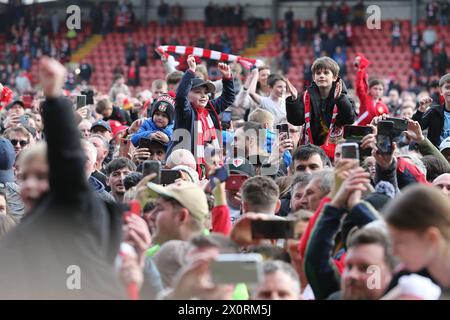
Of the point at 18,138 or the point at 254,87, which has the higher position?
the point at 254,87

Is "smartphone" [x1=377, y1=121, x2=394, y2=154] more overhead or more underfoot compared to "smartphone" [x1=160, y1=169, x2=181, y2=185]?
more overhead

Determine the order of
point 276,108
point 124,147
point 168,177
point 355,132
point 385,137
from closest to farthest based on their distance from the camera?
point 385,137
point 168,177
point 355,132
point 124,147
point 276,108

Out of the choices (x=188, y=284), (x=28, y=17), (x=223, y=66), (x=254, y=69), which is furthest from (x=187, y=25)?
(x=188, y=284)

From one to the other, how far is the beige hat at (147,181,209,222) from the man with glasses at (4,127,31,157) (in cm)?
424

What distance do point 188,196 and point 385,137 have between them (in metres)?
1.26

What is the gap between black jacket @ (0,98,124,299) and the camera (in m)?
3.41

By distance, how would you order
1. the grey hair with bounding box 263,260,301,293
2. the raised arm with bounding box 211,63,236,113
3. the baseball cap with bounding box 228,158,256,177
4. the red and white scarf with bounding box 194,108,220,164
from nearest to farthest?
the grey hair with bounding box 263,260,301,293, the baseball cap with bounding box 228,158,256,177, the red and white scarf with bounding box 194,108,220,164, the raised arm with bounding box 211,63,236,113

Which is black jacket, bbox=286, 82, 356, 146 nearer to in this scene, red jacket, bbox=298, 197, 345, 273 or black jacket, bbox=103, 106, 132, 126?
red jacket, bbox=298, 197, 345, 273

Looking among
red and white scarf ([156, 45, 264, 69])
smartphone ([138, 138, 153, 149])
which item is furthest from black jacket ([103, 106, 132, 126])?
smartphone ([138, 138, 153, 149])

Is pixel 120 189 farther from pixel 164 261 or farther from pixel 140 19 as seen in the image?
pixel 140 19

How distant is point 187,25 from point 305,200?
26.9 metres

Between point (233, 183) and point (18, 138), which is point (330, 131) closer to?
point (233, 183)

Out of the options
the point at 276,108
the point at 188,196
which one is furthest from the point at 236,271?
the point at 276,108

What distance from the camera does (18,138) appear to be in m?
8.98
